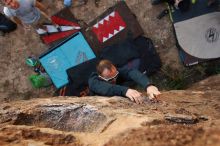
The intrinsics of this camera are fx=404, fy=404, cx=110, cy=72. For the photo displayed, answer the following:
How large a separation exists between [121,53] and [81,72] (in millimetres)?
761

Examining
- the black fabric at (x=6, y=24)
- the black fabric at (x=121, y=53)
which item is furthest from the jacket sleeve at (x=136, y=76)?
the black fabric at (x=6, y=24)

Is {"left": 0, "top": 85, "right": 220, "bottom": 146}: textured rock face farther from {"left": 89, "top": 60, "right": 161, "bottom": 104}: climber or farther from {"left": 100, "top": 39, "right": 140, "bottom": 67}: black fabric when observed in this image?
{"left": 100, "top": 39, "right": 140, "bottom": 67}: black fabric

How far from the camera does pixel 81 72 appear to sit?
272 inches

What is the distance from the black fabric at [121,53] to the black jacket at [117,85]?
4.70ft

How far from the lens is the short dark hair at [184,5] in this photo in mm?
7068

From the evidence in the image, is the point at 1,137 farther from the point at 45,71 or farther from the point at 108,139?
the point at 45,71

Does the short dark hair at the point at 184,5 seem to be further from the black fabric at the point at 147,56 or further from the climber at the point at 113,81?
the climber at the point at 113,81

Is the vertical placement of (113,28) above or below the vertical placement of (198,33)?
above

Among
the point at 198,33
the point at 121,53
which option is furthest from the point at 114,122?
the point at 198,33

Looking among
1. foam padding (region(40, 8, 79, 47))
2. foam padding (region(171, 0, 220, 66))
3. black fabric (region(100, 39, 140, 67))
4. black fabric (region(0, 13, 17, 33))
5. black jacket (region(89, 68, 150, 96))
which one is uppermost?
black fabric (region(0, 13, 17, 33))

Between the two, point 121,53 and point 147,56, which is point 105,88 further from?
point 147,56

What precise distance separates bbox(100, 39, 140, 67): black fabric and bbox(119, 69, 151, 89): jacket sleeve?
4.83 ft

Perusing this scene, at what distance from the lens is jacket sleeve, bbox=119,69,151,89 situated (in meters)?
4.81

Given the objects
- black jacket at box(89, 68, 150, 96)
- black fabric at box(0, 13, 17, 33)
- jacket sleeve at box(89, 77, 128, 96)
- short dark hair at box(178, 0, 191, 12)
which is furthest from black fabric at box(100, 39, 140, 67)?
black fabric at box(0, 13, 17, 33)
